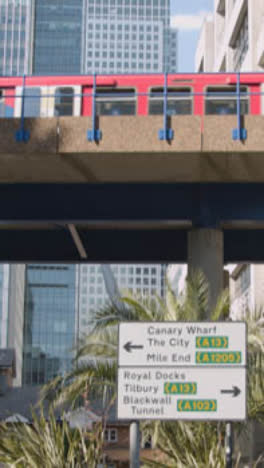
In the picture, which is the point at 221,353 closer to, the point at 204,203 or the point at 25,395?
the point at 204,203

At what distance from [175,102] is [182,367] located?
14.1 m

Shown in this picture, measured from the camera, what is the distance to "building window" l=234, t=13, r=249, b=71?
50.9 metres

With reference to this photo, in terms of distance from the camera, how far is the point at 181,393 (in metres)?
11.1

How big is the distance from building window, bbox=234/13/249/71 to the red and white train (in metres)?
27.3

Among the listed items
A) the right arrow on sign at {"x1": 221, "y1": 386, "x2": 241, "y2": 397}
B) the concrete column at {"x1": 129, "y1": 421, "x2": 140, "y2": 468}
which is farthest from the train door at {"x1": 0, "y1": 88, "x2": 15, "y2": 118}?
the right arrow on sign at {"x1": 221, "y1": 386, "x2": 241, "y2": 397}

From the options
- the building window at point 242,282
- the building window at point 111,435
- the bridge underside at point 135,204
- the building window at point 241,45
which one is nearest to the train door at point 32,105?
the bridge underside at point 135,204

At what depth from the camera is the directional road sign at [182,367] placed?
36.3 feet

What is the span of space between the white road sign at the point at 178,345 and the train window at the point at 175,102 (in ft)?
44.1

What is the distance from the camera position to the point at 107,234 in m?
27.9

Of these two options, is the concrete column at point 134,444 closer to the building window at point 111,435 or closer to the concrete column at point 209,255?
the concrete column at point 209,255

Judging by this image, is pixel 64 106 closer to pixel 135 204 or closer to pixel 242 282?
pixel 135 204

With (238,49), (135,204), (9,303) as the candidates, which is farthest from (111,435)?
(9,303)

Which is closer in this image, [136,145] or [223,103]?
[136,145]

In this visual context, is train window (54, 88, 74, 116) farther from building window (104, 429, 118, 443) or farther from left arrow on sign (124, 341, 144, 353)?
building window (104, 429, 118, 443)
